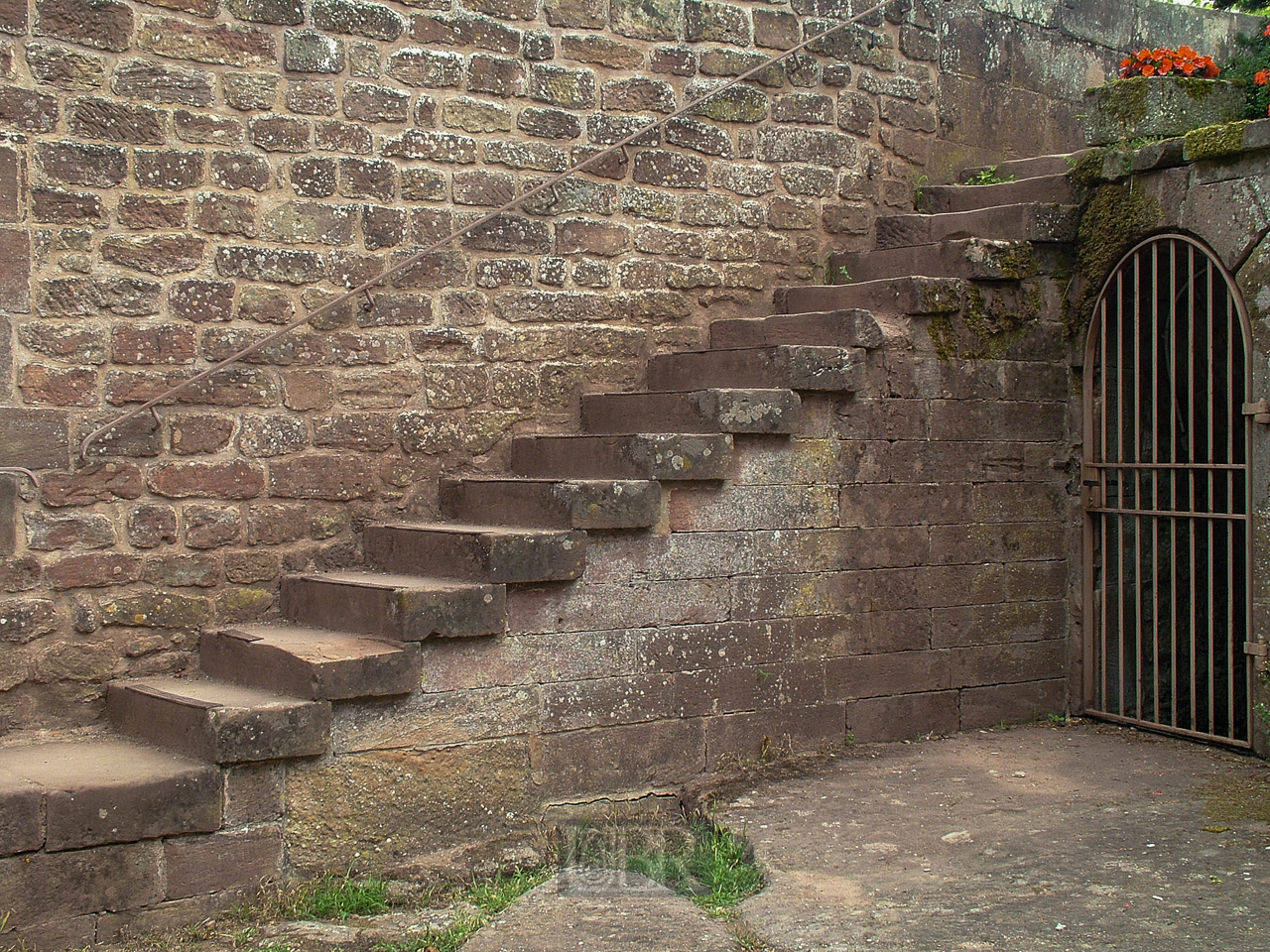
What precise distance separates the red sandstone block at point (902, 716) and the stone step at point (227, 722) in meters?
2.51

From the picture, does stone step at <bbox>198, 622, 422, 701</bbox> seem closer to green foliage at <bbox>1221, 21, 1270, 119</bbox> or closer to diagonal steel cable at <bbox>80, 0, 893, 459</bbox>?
diagonal steel cable at <bbox>80, 0, 893, 459</bbox>

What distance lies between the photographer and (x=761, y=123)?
21.2ft

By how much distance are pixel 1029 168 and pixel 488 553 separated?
399 centimetres

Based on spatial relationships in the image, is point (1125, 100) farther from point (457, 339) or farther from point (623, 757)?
point (623, 757)

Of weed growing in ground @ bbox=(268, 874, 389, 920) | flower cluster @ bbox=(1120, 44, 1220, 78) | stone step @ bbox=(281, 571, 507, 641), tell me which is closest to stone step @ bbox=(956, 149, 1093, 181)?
flower cluster @ bbox=(1120, 44, 1220, 78)

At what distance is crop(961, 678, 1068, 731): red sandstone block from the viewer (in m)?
6.14

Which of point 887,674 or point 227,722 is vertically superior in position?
point 227,722

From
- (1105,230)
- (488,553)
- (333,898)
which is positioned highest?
(1105,230)

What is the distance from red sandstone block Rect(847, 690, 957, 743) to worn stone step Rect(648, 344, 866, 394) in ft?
4.63

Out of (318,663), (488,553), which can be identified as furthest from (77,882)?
(488,553)

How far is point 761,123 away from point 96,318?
3.28 meters

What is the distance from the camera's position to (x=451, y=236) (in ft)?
17.8

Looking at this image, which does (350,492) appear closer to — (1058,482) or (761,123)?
(761,123)

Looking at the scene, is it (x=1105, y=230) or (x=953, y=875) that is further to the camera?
(x=1105, y=230)
